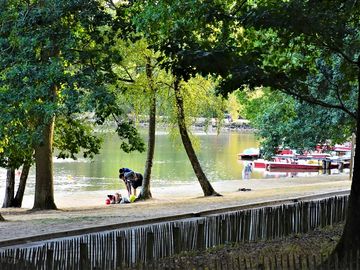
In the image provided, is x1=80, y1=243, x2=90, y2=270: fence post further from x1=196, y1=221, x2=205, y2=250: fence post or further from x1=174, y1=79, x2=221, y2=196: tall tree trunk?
x1=174, y1=79, x2=221, y2=196: tall tree trunk

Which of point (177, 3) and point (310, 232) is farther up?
point (177, 3)

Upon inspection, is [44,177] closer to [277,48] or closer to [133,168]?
[277,48]

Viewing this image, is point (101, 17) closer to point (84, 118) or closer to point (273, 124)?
point (84, 118)

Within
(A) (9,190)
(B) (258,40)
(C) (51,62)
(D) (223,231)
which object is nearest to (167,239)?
(D) (223,231)

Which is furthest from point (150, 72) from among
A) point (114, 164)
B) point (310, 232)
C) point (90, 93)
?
point (114, 164)

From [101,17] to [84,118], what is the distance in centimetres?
731

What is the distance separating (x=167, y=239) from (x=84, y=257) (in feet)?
5.75

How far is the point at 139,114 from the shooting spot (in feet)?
79.9

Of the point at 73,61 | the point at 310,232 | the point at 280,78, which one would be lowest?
the point at 310,232

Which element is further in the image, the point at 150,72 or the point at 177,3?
the point at 150,72

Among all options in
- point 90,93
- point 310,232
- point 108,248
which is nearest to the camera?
point 108,248

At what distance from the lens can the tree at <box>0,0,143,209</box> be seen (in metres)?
15.0

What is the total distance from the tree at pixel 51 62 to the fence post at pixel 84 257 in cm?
706

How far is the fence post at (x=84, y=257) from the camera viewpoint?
7.45 m
